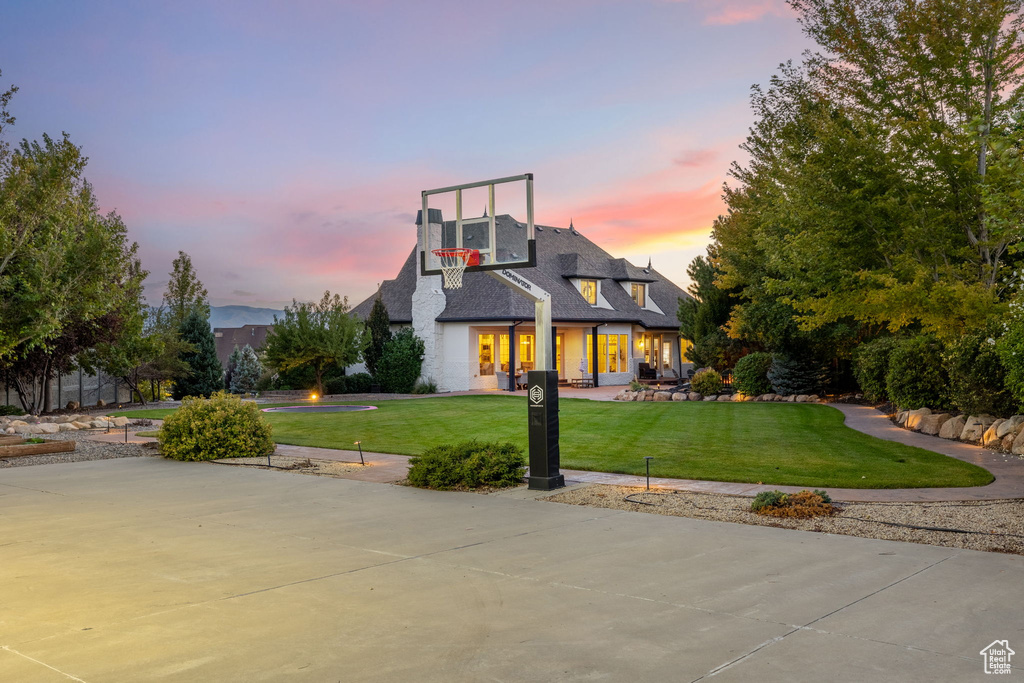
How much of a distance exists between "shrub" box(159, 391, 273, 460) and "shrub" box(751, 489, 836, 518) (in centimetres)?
955

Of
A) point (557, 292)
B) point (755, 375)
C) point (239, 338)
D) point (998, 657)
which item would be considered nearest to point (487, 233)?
point (998, 657)

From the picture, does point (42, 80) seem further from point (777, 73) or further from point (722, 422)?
point (777, 73)

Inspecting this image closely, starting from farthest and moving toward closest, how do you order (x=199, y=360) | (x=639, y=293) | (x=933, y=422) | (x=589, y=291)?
1. (x=639, y=293)
2. (x=589, y=291)
3. (x=199, y=360)
4. (x=933, y=422)

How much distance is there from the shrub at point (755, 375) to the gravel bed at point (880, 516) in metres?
18.8

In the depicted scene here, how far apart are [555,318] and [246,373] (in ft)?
57.3

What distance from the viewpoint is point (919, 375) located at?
17375mm

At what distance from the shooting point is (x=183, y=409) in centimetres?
1567

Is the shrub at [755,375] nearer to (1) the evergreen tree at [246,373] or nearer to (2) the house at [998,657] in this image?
(2) the house at [998,657]

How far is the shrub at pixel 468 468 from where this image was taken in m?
10.9

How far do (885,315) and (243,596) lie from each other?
15.5 metres

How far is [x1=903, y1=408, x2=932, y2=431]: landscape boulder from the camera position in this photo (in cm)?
1608

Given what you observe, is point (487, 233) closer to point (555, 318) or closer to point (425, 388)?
point (425, 388)

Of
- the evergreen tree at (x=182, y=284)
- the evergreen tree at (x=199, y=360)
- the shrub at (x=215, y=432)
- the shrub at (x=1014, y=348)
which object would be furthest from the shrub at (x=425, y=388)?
the shrub at (x=1014, y=348)

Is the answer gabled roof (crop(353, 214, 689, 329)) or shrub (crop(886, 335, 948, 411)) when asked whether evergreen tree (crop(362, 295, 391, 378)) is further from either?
shrub (crop(886, 335, 948, 411))
